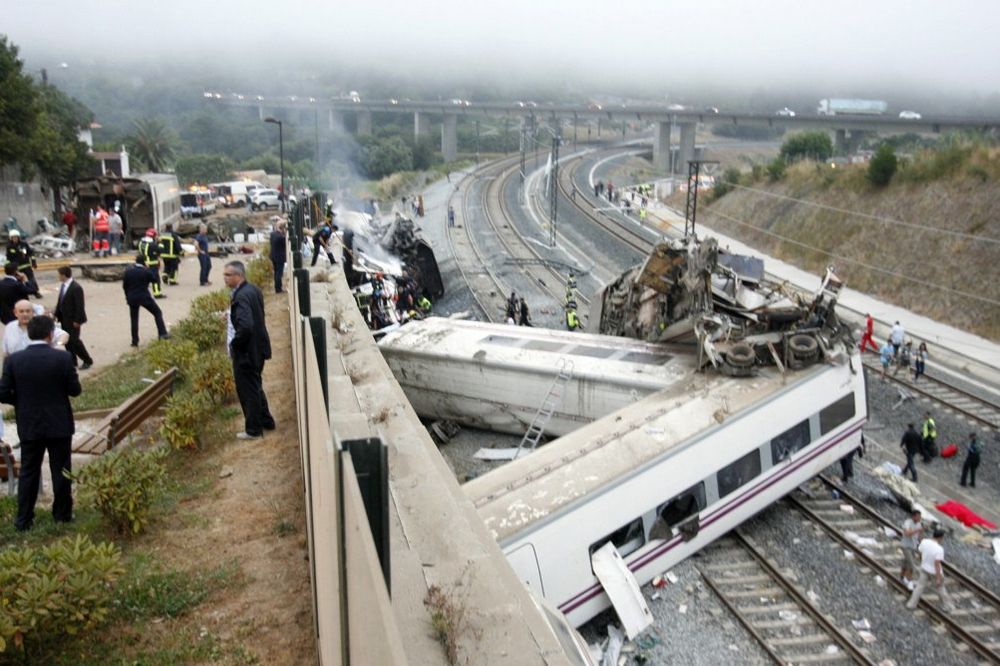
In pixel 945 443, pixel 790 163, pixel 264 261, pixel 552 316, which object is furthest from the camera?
pixel 790 163

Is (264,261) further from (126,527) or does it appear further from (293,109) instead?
(293,109)

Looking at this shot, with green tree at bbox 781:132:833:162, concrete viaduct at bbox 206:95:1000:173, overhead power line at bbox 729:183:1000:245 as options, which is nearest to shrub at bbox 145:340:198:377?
overhead power line at bbox 729:183:1000:245

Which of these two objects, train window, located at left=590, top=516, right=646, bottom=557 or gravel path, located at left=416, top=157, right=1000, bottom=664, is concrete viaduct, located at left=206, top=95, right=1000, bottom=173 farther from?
train window, located at left=590, top=516, right=646, bottom=557

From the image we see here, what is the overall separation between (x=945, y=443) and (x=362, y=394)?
1709 cm

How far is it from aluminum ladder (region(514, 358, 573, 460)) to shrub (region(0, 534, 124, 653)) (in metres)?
12.0

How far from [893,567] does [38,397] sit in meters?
12.8

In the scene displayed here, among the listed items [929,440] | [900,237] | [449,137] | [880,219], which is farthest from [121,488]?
[449,137]

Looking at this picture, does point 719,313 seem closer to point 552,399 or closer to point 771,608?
point 552,399

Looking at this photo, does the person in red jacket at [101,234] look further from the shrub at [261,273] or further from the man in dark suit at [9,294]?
the man in dark suit at [9,294]

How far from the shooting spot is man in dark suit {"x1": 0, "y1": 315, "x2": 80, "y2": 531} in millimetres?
7230

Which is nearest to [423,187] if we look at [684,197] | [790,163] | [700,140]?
[684,197]

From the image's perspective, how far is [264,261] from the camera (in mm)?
24047

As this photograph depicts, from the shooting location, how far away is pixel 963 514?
17.7m

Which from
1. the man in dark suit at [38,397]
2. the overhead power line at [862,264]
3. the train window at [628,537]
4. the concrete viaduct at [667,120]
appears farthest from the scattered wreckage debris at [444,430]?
the concrete viaduct at [667,120]
